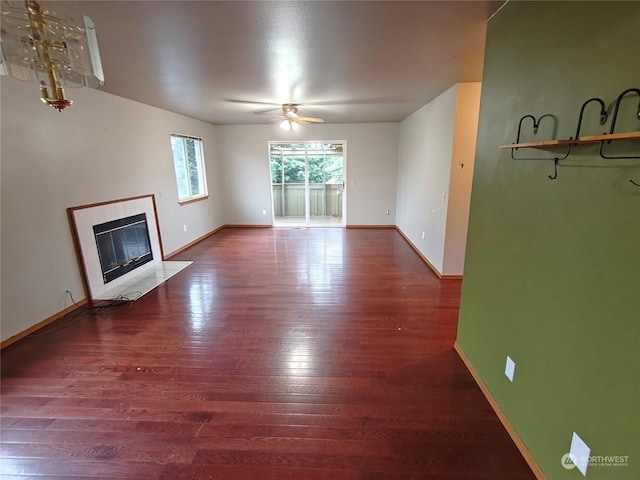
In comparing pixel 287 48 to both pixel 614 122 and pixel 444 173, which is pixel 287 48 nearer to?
pixel 614 122

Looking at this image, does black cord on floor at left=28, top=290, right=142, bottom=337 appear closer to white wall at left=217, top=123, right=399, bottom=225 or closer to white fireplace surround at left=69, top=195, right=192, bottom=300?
white fireplace surround at left=69, top=195, right=192, bottom=300

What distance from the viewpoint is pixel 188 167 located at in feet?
19.0

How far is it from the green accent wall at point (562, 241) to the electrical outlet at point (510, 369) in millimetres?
47

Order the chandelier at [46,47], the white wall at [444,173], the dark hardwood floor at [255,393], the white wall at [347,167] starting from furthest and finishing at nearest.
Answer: the white wall at [347,167], the white wall at [444,173], the dark hardwood floor at [255,393], the chandelier at [46,47]

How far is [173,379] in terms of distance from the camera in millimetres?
2150

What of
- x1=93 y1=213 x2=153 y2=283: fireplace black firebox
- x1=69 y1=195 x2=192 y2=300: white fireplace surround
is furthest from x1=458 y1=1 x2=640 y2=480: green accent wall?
x1=93 y1=213 x2=153 y2=283: fireplace black firebox

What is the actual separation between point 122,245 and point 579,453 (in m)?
4.60

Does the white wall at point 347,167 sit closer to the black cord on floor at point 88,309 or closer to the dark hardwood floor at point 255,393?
the dark hardwood floor at point 255,393

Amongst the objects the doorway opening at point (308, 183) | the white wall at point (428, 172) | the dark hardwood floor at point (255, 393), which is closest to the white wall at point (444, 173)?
the white wall at point (428, 172)

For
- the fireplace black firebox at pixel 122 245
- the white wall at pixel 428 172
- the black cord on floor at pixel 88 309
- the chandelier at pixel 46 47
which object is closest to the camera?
the chandelier at pixel 46 47

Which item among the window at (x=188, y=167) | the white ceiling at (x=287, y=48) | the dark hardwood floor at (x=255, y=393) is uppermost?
the white ceiling at (x=287, y=48)

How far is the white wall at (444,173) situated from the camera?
3.43m

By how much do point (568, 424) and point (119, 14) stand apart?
→ 309cm

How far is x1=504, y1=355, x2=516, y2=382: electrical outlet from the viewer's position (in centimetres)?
166
